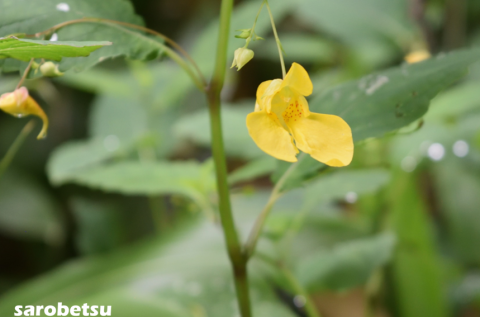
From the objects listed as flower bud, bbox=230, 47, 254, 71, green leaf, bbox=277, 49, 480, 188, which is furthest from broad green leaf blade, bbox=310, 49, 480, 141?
flower bud, bbox=230, 47, 254, 71

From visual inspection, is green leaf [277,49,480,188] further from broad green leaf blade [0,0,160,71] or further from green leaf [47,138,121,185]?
green leaf [47,138,121,185]

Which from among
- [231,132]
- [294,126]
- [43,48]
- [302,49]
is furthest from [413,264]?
[302,49]

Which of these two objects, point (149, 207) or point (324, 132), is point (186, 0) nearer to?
point (149, 207)

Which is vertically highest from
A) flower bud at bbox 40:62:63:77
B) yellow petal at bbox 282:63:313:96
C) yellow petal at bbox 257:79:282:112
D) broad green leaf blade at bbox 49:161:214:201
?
broad green leaf blade at bbox 49:161:214:201

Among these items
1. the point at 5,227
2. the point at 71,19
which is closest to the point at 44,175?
the point at 5,227

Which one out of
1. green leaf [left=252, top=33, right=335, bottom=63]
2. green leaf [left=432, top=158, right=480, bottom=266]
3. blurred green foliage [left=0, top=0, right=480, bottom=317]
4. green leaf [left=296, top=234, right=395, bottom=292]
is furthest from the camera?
green leaf [left=252, top=33, right=335, bottom=63]

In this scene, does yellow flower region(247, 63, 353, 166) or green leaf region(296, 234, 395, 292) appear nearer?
yellow flower region(247, 63, 353, 166)

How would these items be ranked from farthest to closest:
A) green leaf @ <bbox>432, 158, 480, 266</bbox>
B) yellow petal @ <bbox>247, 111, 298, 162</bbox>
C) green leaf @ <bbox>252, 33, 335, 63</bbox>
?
green leaf @ <bbox>252, 33, 335, 63</bbox> < green leaf @ <bbox>432, 158, 480, 266</bbox> < yellow petal @ <bbox>247, 111, 298, 162</bbox>
